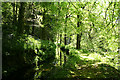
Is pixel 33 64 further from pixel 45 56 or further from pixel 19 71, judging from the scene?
pixel 45 56

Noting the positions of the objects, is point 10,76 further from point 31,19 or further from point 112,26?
point 31,19

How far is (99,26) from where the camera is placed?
12.0 ft

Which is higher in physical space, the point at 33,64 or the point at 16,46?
the point at 16,46

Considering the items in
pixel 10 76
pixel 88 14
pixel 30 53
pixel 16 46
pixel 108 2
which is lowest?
pixel 10 76

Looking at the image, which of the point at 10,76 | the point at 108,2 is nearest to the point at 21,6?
the point at 10,76

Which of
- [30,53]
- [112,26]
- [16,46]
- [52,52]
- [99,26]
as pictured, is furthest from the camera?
[52,52]

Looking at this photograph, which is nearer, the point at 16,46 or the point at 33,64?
the point at 16,46

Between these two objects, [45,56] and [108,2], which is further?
[45,56]

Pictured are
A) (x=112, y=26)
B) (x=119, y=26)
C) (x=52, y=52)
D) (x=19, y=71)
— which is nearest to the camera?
(x=119, y=26)

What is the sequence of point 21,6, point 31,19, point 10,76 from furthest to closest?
A: point 31,19 → point 21,6 → point 10,76

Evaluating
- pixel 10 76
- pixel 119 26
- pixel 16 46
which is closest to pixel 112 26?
pixel 119 26

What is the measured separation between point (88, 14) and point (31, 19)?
9002 millimetres

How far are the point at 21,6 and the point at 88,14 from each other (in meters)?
5.50

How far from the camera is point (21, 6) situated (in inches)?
308
